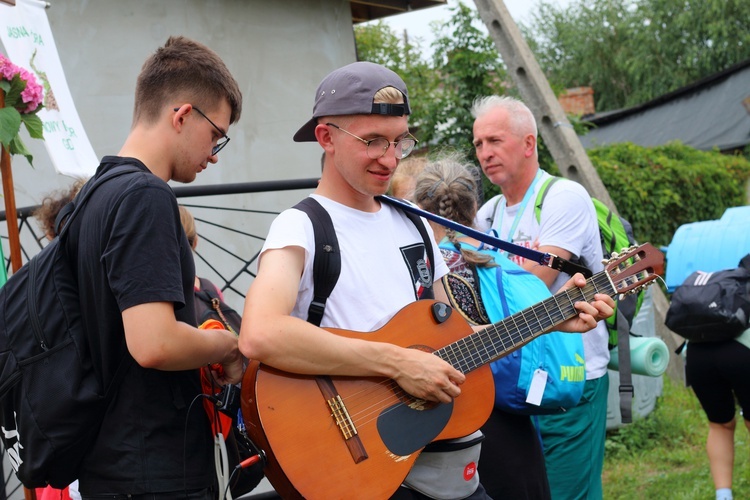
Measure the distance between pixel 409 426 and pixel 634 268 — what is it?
1.02 metres

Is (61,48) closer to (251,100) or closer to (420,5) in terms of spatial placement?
(251,100)

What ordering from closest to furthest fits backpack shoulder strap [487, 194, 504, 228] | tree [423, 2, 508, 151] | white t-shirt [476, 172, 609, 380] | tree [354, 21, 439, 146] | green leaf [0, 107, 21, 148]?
green leaf [0, 107, 21, 148], white t-shirt [476, 172, 609, 380], backpack shoulder strap [487, 194, 504, 228], tree [423, 2, 508, 151], tree [354, 21, 439, 146]

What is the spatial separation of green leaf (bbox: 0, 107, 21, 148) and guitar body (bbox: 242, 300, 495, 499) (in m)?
1.21

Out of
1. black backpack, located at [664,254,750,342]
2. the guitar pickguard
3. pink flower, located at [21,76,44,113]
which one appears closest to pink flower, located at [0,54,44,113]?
pink flower, located at [21,76,44,113]

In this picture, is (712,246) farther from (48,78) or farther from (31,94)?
(31,94)

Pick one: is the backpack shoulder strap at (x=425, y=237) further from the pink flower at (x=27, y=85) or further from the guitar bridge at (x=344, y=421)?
the pink flower at (x=27, y=85)

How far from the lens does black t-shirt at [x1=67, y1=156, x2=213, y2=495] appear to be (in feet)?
7.14

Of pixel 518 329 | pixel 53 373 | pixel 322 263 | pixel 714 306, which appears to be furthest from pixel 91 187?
pixel 714 306

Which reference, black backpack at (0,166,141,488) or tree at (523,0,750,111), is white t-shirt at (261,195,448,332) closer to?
black backpack at (0,166,141,488)

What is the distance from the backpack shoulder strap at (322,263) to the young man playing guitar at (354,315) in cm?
2

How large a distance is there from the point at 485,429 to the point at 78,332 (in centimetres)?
154

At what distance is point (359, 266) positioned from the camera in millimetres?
2477

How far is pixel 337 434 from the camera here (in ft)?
7.74

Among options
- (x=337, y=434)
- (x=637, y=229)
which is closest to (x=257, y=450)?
(x=337, y=434)
